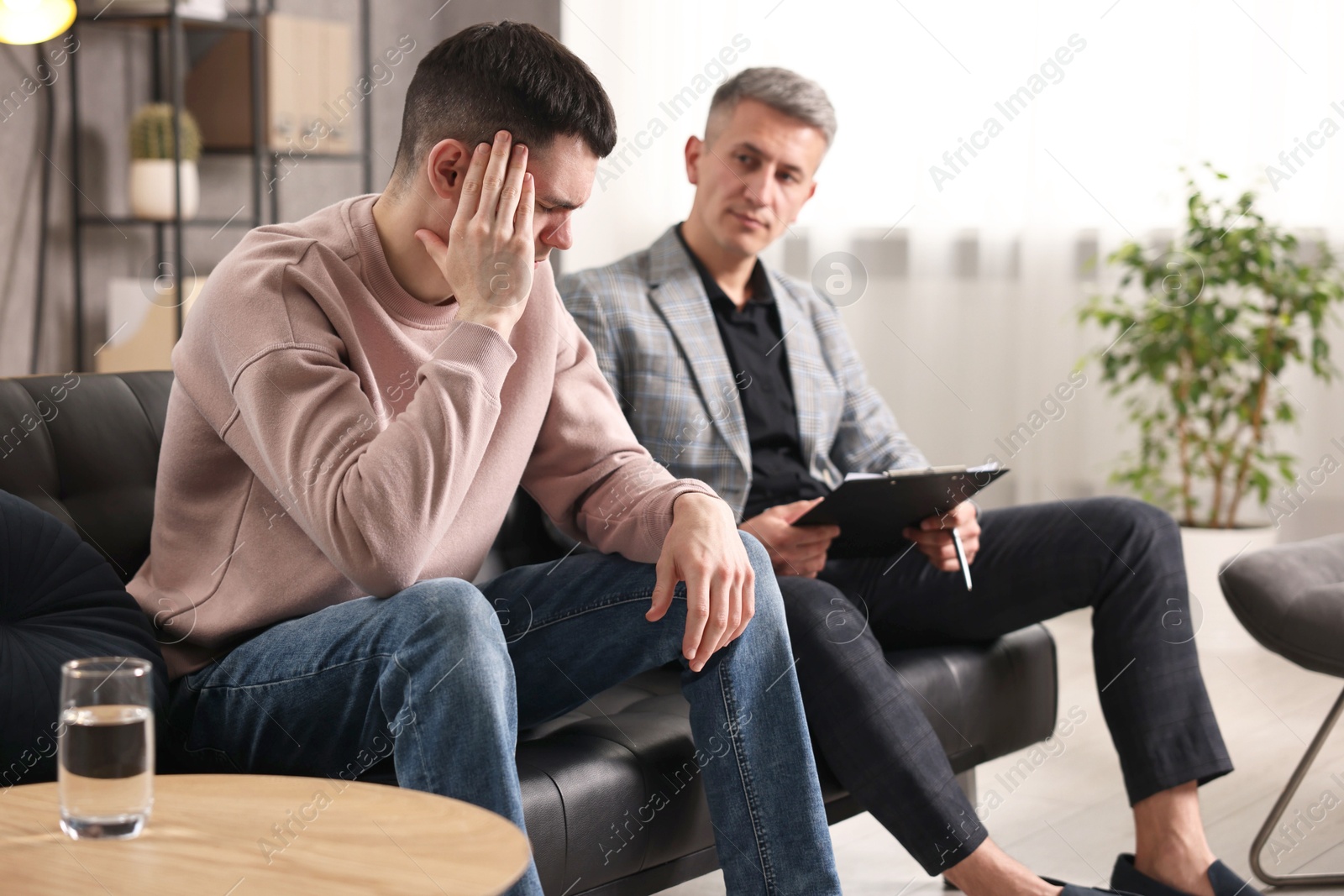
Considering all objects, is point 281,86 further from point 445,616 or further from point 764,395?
point 445,616

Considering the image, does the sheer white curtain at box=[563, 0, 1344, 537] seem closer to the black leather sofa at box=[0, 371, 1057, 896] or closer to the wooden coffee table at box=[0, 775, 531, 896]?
the black leather sofa at box=[0, 371, 1057, 896]

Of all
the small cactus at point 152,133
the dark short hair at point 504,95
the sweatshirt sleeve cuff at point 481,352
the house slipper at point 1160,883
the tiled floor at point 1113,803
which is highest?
the dark short hair at point 504,95

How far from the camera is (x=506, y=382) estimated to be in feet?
4.59

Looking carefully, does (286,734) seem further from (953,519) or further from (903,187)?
(903,187)

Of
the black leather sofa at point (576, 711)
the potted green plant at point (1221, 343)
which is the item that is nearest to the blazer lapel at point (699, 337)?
the black leather sofa at point (576, 711)

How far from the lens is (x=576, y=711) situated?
156cm

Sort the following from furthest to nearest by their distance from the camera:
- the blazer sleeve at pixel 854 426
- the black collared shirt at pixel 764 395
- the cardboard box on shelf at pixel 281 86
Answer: the cardboard box on shelf at pixel 281 86
the blazer sleeve at pixel 854 426
the black collared shirt at pixel 764 395

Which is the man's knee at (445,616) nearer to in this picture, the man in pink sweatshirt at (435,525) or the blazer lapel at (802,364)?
the man in pink sweatshirt at (435,525)

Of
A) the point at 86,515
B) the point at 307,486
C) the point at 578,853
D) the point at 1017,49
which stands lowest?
the point at 578,853

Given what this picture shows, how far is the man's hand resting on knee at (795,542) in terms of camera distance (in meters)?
1.64

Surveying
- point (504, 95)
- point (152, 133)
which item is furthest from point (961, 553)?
point (152, 133)

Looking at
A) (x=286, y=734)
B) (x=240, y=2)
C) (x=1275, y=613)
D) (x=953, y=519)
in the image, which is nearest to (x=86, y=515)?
(x=286, y=734)

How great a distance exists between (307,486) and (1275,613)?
133cm

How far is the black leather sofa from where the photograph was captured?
1277 mm
